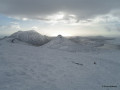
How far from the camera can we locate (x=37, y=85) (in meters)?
8.01

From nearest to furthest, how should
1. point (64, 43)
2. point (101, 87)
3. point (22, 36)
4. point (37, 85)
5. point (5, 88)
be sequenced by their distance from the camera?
point (5, 88), point (37, 85), point (101, 87), point (64, 43), point (22, 36)

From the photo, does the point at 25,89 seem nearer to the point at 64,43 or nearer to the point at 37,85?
the point at 37,85

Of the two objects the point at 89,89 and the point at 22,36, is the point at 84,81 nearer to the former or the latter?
the point at 89,89

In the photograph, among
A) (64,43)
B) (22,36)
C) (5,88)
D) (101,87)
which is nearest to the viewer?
(5,88)

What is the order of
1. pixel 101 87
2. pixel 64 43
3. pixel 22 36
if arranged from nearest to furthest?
1. pixel 101 87
2. pixel 64 43
3. pixel 22 36

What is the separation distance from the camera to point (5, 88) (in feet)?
23.3

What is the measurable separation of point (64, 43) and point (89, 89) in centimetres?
2929

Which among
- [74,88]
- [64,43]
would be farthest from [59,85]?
[64,43]

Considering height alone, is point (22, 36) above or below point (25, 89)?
above

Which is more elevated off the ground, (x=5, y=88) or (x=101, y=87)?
(x=5, y=88)

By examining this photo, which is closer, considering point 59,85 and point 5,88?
point 5,88

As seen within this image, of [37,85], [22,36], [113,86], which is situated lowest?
[113,86]

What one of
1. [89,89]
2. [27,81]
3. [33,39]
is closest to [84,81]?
[89,89]

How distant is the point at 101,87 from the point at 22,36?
47266 mm
